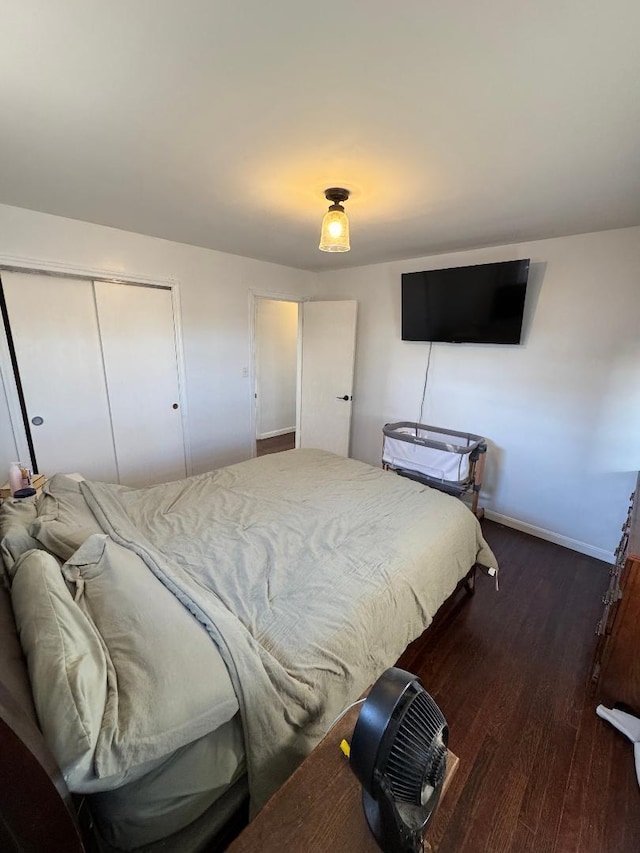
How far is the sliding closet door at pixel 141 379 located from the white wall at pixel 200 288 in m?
0.15

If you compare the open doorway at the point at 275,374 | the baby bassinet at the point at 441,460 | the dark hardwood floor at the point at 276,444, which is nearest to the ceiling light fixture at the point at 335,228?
the baby bassinet at the point at 441,460

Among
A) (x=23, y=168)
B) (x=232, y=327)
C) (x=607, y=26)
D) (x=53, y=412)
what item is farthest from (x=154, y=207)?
(x=607, y=26)

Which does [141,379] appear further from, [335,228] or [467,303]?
[467,303]

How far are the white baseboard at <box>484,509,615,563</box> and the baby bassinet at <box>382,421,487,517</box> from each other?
0.21 m

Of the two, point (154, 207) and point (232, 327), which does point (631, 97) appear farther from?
point (232, 327)

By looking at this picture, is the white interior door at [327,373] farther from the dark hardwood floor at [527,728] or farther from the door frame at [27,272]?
the dark hardwood floor at [527,728]

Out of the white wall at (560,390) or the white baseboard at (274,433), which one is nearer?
the white wall at (560,390)

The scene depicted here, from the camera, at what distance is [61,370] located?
102 inches

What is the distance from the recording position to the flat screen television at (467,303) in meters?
2.62

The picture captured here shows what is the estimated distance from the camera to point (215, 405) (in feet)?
11.6

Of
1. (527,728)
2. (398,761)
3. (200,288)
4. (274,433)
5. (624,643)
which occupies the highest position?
(200,288)

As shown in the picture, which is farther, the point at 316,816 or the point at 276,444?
the point at 276,444

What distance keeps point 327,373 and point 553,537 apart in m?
2.68

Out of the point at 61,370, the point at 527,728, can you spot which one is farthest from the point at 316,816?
the point at 61,370
